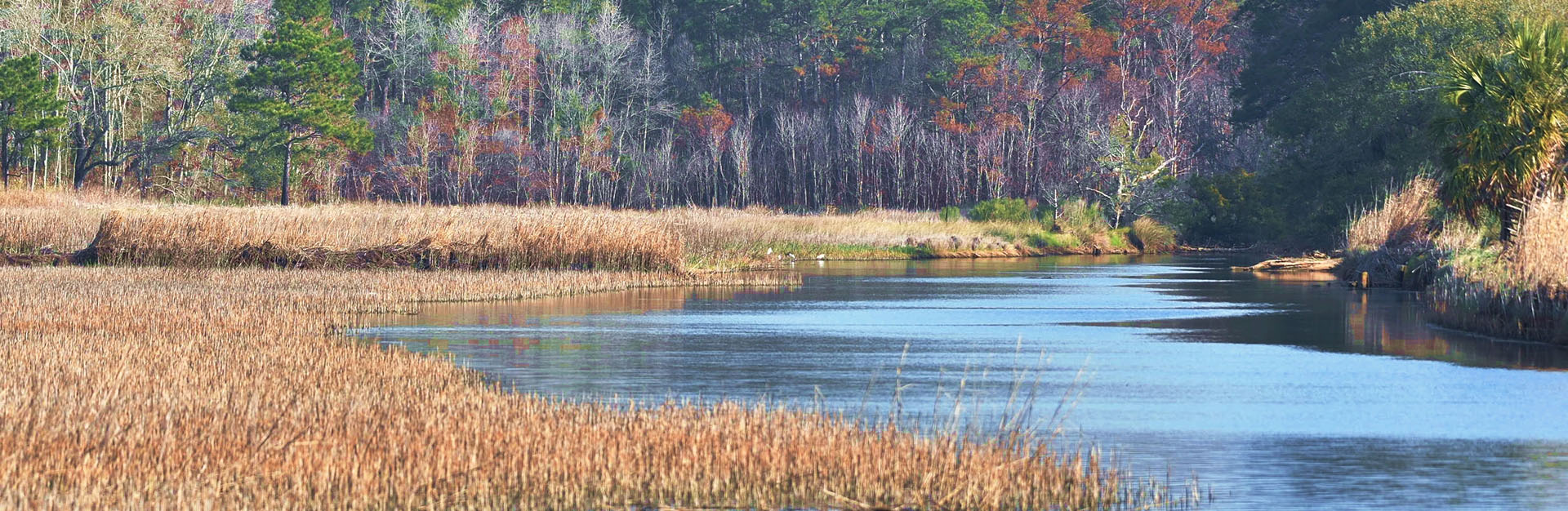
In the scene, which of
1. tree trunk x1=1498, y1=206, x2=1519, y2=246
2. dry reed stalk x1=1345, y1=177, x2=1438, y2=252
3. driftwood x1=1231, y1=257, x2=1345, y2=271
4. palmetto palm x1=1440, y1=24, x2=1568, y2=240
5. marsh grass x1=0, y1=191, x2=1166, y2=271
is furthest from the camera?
driftwood x1=1231, y1=257, x2=1345, y2=271

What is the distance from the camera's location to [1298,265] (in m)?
48.4

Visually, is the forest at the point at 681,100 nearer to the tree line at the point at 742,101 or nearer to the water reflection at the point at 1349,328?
the tree line at the point at 742,101

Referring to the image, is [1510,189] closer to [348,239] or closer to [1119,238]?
[348,239]

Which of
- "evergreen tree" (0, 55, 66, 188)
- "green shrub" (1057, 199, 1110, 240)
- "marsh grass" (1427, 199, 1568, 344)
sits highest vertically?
"evergreen tree" (0, 55, 66, 188)

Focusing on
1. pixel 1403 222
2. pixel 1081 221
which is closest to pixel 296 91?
pixel 1081 221

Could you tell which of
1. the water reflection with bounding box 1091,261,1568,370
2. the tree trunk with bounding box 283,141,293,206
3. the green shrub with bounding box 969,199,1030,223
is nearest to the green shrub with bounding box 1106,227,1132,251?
the green shrub with bounding box 969,199,1030,223

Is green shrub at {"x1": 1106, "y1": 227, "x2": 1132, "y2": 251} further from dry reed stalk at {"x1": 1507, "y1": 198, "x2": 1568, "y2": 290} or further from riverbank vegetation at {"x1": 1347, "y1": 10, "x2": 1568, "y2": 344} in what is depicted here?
dry reed stalk at {"x1": 1507, "y1": 198, "x2": 1568, "y2": 290}

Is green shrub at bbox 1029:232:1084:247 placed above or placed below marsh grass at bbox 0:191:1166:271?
above

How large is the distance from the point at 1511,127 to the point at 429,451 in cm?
2200

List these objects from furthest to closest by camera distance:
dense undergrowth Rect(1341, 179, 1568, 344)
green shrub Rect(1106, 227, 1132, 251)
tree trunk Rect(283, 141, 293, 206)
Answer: tree trunk Rect(283, 141, 293, 206) → green shrub Rect(1106, 227, 1132, 251) → dense undergrowth Rect(1341, 179, 1568, 344)

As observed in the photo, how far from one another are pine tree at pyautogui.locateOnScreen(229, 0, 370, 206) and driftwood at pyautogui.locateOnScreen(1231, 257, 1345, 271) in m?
36.2

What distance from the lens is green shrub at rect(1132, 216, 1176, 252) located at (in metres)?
67.9

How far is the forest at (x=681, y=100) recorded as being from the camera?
68.9m

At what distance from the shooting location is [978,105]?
88188mm
